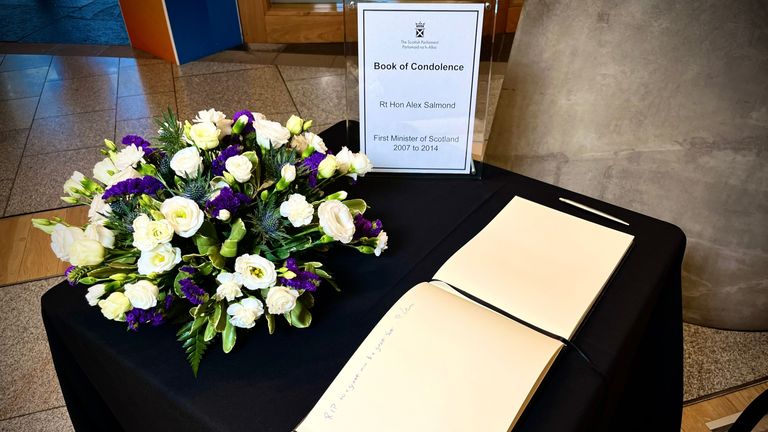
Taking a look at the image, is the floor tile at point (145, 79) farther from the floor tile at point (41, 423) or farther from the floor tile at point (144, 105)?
the floor tile at point (41, 423)

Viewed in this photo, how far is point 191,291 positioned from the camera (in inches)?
28.4

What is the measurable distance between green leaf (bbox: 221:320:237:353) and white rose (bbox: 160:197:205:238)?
134mm

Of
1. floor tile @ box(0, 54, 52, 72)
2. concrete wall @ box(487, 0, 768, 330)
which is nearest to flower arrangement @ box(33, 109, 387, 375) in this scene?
concrete wall @ box(487, 0, 768, 330)

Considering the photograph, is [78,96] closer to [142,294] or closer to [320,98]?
[320,98]

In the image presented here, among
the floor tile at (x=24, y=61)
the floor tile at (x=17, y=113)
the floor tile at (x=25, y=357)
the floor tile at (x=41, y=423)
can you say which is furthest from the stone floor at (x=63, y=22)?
the floor tile at (x=41, y=423)

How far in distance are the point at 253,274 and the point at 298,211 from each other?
0.35 feet

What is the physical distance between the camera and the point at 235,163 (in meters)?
0.79

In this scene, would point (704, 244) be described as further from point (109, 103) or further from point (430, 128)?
point (109, 103)

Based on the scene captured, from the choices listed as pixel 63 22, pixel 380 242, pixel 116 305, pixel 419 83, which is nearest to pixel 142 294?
pixel 116 305

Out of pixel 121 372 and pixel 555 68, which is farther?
pixel 555 68

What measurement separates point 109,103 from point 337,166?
9.50 ft

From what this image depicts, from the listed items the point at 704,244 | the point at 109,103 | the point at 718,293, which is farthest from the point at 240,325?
the point at 109,103

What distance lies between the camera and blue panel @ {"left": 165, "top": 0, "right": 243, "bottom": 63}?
3.59m

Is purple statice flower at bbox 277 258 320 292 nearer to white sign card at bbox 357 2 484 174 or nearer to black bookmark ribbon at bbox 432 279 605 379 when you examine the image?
black bookmark ribbon at bbox 432 279 605 379
